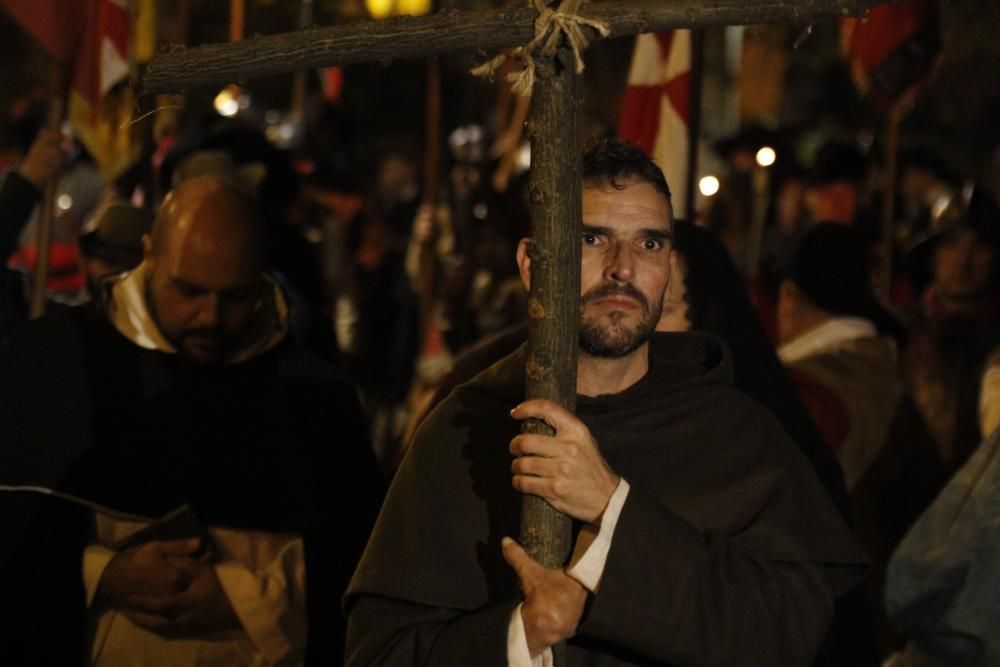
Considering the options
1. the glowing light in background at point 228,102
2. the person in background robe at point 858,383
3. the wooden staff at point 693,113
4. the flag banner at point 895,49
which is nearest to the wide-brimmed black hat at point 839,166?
the flag banner at point 895,49

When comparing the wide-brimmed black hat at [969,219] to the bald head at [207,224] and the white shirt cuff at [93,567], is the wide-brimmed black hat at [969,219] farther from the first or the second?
the white shirt cuff at [93,567]

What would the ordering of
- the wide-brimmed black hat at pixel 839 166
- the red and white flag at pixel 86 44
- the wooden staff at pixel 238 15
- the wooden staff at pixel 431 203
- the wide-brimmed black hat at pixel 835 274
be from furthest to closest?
the wooden staff at pixel 431 203 → the wide-brimmed black hat at pixel 839 166 → the wooden staff at pixel 238 15 → the wide-brimmed black hat at pixel 835 274 → the red and white flag at pixel 86 44

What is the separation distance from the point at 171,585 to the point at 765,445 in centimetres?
179

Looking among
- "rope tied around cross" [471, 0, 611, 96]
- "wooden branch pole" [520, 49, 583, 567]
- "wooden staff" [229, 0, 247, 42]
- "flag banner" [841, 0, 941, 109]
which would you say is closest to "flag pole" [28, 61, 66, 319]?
"wooden staff" [229, 0, 247, 42]

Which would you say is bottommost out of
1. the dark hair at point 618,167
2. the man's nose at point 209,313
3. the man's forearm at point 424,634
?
the man's forearm at point 424,634

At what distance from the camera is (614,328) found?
381cm

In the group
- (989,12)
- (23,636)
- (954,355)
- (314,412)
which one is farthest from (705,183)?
(989,12)

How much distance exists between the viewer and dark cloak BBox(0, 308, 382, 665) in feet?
16.5

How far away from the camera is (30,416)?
5195 millimetres

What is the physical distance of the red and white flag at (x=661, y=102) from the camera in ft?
24.5

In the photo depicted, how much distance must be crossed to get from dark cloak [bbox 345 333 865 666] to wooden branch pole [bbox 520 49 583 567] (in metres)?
0.29

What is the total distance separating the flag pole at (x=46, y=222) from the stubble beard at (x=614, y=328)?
3.15 meters

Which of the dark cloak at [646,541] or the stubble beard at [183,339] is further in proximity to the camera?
the stubble beard at [183,339]

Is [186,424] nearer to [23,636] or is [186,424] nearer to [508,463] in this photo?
[23,636]
